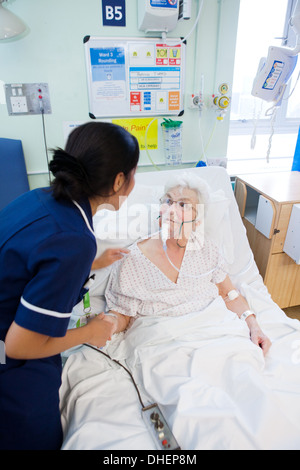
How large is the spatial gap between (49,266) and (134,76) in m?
1.71

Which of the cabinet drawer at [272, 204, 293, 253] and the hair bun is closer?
the hair bun

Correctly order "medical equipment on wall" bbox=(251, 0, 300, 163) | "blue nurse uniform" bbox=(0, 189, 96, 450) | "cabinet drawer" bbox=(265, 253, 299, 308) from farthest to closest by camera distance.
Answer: "medical equipment on wall" bbox=(251, 0, 300, 163)
"cabinet drawer" bbox=(265, 253, 299, 308)
"blue nurse uniform" bbox=(0, 189, 96, 450)

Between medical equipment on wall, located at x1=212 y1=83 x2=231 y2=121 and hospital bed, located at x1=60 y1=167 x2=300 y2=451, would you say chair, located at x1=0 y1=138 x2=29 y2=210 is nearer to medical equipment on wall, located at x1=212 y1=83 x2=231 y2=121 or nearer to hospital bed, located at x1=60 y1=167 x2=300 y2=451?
hospital bed, located at x1=60 y1=167 x2=300 y2=451

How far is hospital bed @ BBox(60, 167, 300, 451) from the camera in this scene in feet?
2.97

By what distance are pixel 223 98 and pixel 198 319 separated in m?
→ 1.55

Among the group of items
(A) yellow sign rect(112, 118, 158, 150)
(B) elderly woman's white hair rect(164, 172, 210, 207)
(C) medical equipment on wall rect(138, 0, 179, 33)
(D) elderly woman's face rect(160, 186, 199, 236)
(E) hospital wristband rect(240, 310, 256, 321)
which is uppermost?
(C) medical equipment on wall rect(138, 0, 179, 33)

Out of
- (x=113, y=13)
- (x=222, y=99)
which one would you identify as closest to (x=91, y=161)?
(x=113, y=13)

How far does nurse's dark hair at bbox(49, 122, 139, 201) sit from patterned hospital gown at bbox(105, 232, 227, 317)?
23.9 inches

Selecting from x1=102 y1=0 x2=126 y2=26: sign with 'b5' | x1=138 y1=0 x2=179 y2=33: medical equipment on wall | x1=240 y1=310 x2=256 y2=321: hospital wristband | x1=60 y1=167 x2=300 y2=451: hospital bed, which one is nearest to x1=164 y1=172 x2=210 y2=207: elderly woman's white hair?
x1=60 y1=167 x2=300 y2=451: hospital bed

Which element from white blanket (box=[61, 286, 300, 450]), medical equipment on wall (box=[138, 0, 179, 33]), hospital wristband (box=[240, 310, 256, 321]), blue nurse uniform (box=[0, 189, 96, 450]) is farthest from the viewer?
medical equipment on wall (box=[138, 0, 179, 33])

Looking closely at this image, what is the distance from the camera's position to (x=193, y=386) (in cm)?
102

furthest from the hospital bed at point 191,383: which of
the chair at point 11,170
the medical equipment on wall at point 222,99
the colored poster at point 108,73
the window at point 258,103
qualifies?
the window at point 258,103
